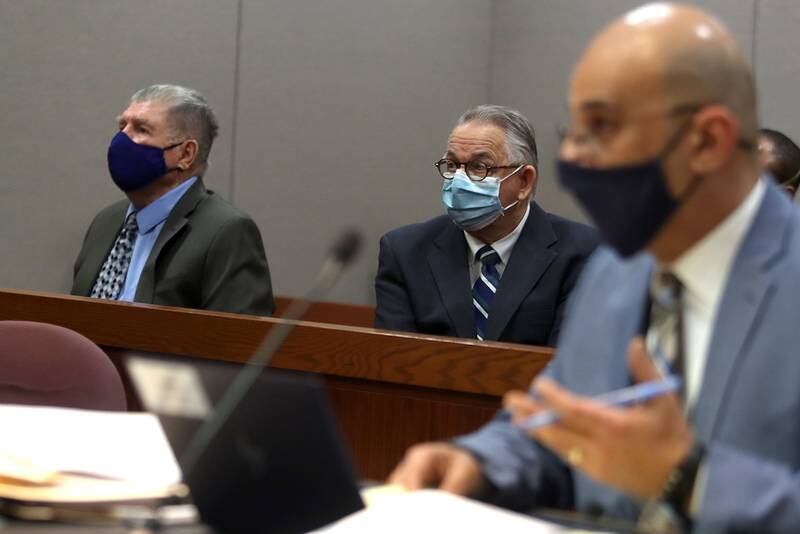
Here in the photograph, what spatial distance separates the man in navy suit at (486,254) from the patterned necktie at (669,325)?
194 cm

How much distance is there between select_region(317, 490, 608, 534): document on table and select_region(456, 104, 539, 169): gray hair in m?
2.48

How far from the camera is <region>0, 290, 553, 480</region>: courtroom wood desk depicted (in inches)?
115

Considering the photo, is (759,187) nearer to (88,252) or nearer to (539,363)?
(539,363)

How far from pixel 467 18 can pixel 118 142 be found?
120 inches

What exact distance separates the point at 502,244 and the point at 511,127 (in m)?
0.41

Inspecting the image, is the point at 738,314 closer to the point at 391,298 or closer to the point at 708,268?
the point at 708,268

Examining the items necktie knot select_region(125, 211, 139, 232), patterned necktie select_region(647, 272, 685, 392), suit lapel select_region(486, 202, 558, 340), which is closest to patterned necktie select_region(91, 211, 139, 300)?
necktie knot select_region(125, 211, 139, 232)

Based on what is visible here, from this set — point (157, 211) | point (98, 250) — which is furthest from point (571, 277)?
point (98, 250)

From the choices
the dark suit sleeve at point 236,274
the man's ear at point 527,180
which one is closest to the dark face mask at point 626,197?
the man's ear at point 527,180

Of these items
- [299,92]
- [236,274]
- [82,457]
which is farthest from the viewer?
[299,92]

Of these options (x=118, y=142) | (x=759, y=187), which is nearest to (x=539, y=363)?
(x=759, y=187)

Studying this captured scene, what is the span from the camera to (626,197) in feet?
5.10

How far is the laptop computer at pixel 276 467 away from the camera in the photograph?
4.64 ft

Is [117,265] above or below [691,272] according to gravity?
below
